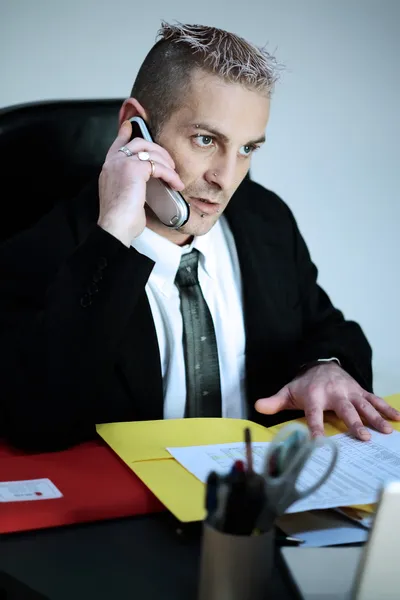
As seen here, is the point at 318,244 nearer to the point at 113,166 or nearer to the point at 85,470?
the point at 113,166

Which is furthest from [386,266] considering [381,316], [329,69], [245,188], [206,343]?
[206,343]

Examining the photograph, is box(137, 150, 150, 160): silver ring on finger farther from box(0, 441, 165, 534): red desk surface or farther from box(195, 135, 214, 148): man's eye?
box(0, 441, 165, 534): red desk surface

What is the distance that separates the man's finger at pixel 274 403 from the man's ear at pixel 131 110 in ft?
1.84

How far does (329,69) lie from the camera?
2311 millimetres

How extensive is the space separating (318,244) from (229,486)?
1.86 m

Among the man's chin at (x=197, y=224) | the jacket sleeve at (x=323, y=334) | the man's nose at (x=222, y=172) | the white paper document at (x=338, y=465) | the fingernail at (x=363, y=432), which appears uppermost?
the man's nose at (x=222, y=172)

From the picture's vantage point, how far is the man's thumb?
1.22 m

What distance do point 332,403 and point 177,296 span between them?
372mm

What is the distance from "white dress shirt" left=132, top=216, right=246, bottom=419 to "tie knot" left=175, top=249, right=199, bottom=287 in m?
0.01

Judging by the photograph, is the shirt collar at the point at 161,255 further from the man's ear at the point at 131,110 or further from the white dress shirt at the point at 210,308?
the man's ear at the point at 131,110

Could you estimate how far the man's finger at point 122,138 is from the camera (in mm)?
1313

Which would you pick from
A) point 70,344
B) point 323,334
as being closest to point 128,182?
point 70,344

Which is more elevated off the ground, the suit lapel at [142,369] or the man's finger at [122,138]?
the man's finger at [122,138]

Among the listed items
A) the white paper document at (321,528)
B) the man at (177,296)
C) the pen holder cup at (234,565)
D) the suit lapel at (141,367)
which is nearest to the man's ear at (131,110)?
the man at (177,296)
